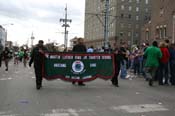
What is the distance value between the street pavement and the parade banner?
0.39 meters

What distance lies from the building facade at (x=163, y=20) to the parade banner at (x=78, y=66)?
153 ft

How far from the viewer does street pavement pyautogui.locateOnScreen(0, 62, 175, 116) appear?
30.6 ft

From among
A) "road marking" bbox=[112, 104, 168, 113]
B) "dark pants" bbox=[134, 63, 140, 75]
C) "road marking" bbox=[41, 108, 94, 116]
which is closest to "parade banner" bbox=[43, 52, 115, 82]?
"road marking" bbox=[112, 104, 168, 113]

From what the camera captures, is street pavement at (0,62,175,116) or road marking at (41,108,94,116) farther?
street pavement at (0,62,175,116)

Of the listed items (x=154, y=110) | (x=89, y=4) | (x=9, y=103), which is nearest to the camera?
(x=154, y=110)

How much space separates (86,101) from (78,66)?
408cm

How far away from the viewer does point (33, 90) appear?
44.7ft

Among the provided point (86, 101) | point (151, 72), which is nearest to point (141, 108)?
point (86, 101)

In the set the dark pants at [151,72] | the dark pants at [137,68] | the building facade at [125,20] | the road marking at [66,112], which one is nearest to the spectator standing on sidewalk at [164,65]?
the dark pants at [151,72]

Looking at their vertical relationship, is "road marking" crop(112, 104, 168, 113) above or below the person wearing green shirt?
below

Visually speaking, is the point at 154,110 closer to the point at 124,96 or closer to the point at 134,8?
the point at 124,96

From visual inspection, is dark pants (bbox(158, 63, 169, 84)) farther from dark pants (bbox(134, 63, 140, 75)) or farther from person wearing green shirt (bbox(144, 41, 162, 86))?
dark pants (bbox(134, 63, 140, 75))

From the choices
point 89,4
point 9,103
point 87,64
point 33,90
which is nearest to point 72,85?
point 87,64

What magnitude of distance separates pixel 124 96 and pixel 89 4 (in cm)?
12361
